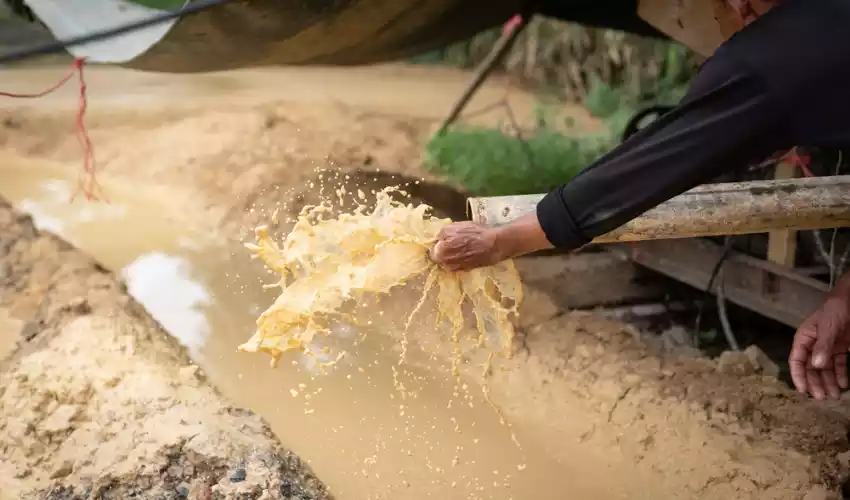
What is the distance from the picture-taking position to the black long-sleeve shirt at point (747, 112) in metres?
1.20

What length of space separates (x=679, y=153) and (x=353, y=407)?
1755mm

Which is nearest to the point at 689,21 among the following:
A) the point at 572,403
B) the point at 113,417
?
the point at 572,403

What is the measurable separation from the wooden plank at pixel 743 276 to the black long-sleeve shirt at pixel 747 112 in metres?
1.68

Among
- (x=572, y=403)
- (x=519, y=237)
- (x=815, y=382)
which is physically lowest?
(x=572, y=403)

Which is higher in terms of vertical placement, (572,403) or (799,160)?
(799,160)

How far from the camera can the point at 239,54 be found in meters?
2.94

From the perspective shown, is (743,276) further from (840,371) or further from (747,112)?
(747,112)

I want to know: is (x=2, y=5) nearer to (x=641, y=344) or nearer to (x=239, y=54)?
(x=239, y=54)

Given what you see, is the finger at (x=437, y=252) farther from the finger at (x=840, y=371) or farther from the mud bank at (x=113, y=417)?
the finger at (x=840, y=371)

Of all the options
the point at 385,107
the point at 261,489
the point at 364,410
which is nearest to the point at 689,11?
the point at 364,410

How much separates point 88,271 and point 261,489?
1.51 m

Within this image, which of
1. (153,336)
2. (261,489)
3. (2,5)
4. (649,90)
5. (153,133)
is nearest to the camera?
(261,489)

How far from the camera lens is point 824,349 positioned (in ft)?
5.60

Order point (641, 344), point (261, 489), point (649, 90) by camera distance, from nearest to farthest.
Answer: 1. point (261, 489)
2. point (641, 344)
3. point (649, 90)
